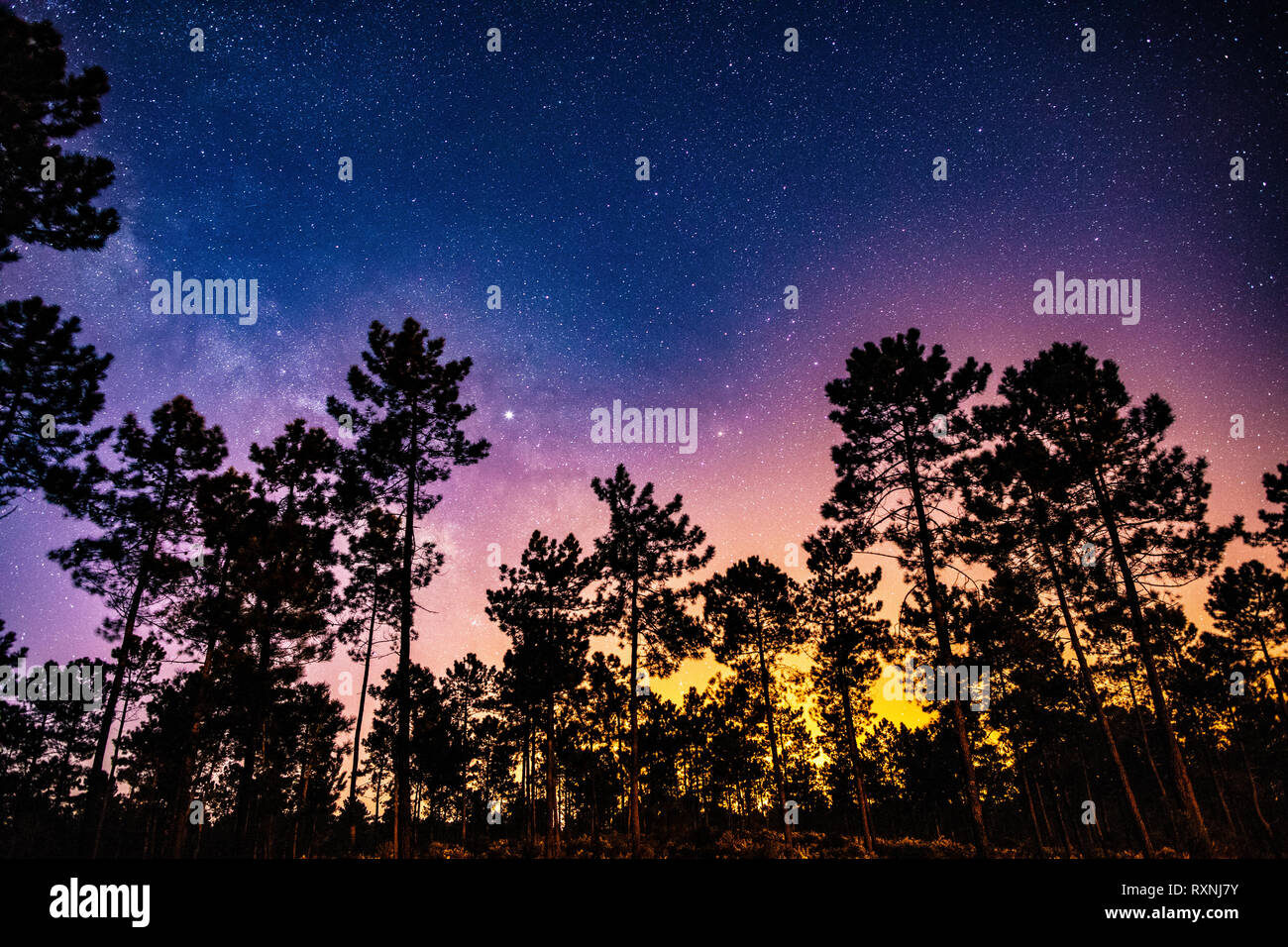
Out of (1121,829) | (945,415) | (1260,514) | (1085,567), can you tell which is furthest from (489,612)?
(1121,829)

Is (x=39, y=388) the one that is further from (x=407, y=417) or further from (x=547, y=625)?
(x=547, y=625)

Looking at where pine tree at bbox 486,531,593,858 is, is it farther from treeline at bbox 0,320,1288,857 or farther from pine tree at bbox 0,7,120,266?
pine tree at bbox 0,7,120,266

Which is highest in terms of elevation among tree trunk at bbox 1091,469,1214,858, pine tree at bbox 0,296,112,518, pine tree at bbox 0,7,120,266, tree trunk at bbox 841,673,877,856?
pine tree at bbox 0,7,120,266

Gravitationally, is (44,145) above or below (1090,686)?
above

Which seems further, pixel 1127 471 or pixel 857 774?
pixel 857 774

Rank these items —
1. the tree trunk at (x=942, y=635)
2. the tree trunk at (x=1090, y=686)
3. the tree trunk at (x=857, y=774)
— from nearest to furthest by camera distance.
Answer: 1. the tree trunk at (x=942, y=635)
2. the tree trunk at (x=1090, y=686)
3. the tree trunk at (x=857, y=774)

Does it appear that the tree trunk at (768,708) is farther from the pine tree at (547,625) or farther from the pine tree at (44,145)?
the pine tree at (44,145)

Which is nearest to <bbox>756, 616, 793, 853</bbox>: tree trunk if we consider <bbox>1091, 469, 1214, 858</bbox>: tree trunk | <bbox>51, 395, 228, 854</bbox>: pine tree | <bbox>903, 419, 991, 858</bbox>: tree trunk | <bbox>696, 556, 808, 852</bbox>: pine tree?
<bbox>696, 556, 808, 852</bbox>: pine tree

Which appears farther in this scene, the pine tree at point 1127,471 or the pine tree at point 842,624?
the pine tree at point 842,624

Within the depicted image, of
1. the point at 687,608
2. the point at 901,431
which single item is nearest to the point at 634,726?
the point at 687,608

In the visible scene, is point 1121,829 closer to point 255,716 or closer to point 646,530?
point 646,530

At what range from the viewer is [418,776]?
4394 centimetres

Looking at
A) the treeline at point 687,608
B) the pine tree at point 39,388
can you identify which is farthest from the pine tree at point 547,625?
the pine tree at point 39,388
